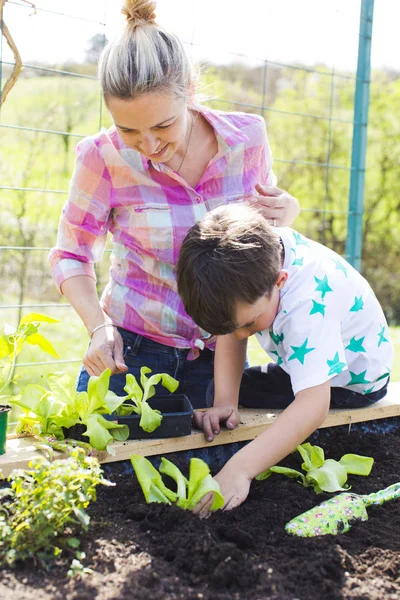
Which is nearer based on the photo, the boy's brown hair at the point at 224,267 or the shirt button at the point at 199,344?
the boy's brown hair at the point at 224,267

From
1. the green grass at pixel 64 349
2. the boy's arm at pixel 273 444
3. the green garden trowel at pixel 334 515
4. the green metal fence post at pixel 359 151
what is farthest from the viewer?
the green grass at pixel 64 349

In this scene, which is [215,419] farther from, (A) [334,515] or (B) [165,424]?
(A) [334,515]

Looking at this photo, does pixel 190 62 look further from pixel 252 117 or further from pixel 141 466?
pixel 141 466

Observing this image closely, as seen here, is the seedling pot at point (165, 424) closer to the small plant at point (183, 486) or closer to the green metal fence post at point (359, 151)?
the small plant at point (183, 486)

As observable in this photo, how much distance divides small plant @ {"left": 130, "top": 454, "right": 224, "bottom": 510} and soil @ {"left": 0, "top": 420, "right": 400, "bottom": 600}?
0.13 feet

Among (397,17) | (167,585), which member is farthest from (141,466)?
(397,17)

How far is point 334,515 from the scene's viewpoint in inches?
A: 58.6

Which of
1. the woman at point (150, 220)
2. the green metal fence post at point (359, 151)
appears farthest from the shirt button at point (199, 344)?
the green metal fence post at point (359, 151)

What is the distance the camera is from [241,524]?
4.68ft

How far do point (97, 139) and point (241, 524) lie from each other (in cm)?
117

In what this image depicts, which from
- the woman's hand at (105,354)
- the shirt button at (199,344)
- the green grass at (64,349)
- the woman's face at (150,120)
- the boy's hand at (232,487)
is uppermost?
the woman's face at (150,120)

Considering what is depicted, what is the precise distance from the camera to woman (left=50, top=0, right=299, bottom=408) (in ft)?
6.48

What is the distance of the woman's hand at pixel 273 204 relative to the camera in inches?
76.4

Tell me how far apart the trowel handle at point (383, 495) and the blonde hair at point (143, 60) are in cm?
111
